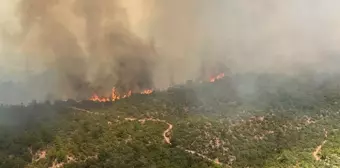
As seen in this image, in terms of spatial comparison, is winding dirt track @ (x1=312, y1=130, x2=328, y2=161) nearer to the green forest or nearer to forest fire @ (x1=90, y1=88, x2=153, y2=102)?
the green forest

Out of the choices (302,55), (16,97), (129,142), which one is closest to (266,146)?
(129,142)

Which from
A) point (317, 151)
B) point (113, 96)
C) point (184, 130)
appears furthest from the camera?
point (113, 96)

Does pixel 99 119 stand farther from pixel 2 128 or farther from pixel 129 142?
pixel 2 128

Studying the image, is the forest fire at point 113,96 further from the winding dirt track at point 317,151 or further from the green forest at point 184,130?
the winding dirt track at point 317,151

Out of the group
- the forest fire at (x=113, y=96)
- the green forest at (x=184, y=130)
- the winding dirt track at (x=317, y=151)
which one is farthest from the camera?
the forest fire at (x=113, y=96)

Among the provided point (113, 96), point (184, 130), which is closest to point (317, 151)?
point (184, 130)

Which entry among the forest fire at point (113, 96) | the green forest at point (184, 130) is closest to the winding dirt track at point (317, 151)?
the green forest at point (184, 130)

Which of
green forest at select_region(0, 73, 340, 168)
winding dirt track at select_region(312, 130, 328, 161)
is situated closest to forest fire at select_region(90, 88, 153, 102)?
green forest at select_region(0, 73, 340, 168)

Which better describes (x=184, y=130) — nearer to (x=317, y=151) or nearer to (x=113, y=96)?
(x=317, y=151)

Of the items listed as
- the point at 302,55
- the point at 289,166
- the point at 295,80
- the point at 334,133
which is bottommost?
the point at 289,166
